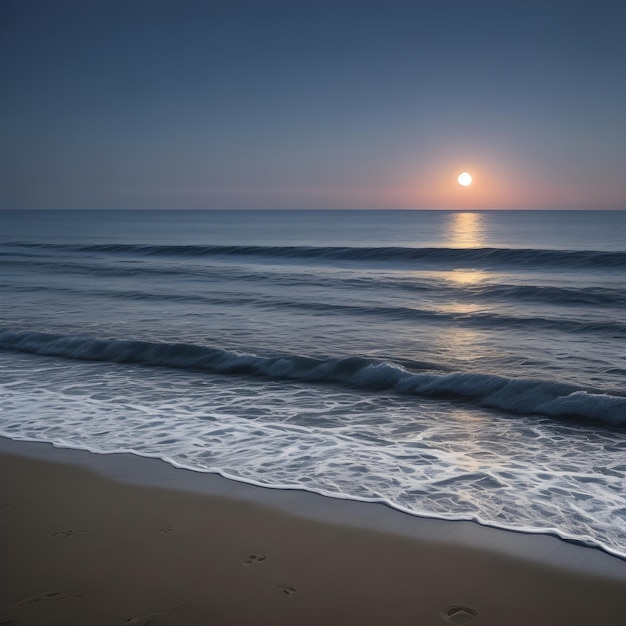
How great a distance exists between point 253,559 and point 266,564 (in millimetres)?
122

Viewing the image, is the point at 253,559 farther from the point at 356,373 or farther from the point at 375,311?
the point at 375,311

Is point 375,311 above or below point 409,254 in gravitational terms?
below

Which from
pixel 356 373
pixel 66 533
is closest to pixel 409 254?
pixel 356 373

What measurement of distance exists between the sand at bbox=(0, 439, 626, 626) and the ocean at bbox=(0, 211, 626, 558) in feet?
1.54

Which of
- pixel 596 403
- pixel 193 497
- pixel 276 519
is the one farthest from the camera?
pixel 596 403

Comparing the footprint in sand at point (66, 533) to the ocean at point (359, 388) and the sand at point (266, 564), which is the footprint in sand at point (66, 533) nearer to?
the sand at point (266, 564)

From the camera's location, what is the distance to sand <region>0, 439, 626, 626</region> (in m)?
3.99

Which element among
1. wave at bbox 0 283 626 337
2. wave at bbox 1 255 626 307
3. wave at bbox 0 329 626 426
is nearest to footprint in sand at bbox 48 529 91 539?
wave at bbox 0 329 626 426

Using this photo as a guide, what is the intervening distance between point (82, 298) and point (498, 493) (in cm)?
1754

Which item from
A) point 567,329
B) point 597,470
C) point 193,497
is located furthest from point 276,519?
point 567,329

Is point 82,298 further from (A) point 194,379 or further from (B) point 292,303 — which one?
(A) point 194,379

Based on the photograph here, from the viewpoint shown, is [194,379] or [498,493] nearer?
[498,493]

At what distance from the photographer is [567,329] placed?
14727mm

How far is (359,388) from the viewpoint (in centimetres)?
1050
